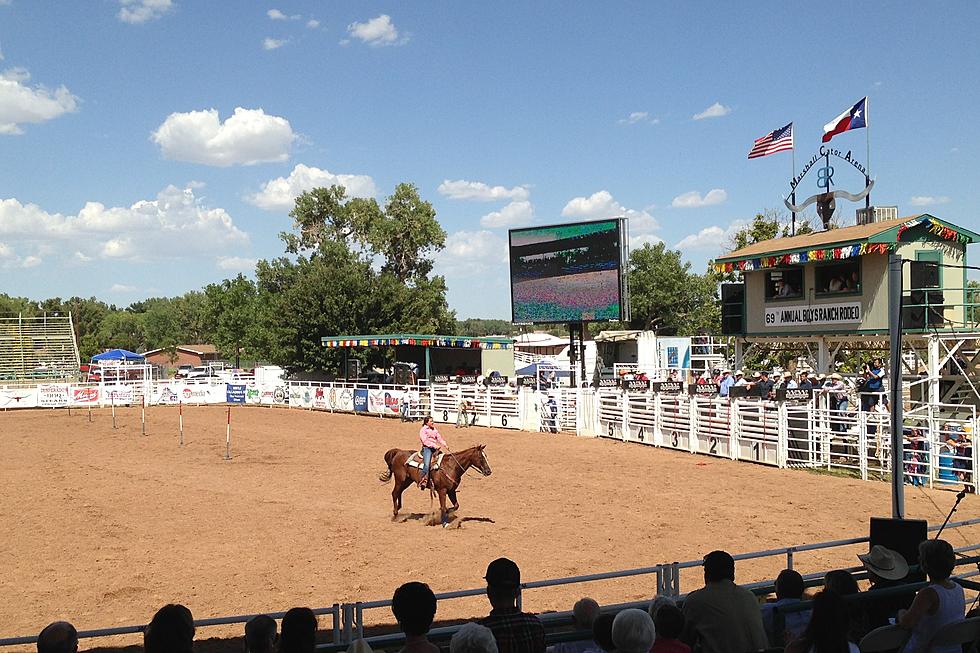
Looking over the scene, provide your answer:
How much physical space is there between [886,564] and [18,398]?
45188mm

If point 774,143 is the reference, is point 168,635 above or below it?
below

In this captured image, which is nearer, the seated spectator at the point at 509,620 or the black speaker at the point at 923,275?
the seated spectator at the point at 509,620

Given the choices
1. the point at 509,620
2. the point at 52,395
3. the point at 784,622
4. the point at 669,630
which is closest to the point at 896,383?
the point at 784,622

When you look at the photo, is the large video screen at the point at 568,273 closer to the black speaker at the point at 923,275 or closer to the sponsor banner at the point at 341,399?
the sponsor banner at the point at 341,399

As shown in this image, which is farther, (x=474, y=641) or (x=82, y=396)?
(x=82, y=396)

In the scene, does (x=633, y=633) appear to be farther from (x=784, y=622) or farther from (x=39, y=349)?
(x=39, y=349)

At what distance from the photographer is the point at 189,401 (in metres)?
43.8

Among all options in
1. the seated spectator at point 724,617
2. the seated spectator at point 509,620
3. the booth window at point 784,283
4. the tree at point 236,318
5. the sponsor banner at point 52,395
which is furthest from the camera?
the tree at point 236,318

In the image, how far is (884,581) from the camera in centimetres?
559

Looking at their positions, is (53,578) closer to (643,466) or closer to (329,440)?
(643,466)

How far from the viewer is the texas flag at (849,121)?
22675 mm

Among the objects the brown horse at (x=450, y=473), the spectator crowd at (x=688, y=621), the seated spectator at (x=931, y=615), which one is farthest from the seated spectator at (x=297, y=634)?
the brown horse at (x=450, y=473)

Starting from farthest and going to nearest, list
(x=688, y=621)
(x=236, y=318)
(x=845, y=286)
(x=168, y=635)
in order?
(x=236, y=318), (x=845, y=286), (x=688, y=621), (x=168, y=635)

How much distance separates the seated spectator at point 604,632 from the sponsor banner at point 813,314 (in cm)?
1843
